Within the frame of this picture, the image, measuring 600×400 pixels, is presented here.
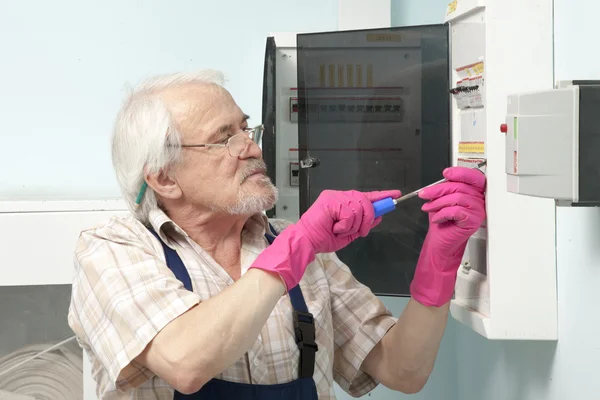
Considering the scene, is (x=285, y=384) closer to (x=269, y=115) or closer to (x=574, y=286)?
(x=574, y=286)

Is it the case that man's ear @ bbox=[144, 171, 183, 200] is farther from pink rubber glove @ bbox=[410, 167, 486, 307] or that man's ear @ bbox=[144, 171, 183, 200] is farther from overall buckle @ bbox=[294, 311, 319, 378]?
pink rubber glove @ bbox=[410, 167, 486, 307]

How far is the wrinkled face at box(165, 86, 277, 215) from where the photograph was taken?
1465 mm

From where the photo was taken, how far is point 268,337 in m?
1.43

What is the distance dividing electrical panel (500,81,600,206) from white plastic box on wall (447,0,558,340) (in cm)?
19

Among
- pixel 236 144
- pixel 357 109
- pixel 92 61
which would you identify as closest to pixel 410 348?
pixel 236 144

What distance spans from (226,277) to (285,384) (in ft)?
0.77

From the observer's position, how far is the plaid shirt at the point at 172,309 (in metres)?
1.27

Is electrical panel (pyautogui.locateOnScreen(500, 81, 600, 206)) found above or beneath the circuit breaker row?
beneath

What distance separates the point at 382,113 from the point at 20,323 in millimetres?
1206

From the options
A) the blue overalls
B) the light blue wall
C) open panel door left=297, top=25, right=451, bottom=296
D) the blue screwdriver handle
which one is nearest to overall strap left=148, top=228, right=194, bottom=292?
the blue overalls

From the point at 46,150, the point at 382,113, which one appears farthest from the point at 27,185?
the point at 382,113

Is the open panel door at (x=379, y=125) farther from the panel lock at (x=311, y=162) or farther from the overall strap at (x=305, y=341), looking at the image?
the overall strap at (x=305, y=341)

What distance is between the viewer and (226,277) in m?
1.47

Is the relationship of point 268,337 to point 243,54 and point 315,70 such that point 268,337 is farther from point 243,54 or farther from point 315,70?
point 243,54
